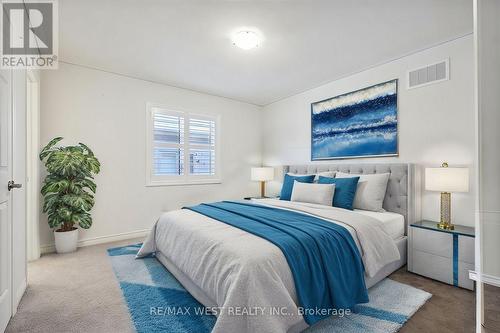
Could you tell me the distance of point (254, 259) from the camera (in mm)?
1421

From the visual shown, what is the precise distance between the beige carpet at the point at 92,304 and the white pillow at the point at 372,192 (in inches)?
29.8

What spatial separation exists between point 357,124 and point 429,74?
983mm

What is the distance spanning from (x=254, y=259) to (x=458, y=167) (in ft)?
8.19

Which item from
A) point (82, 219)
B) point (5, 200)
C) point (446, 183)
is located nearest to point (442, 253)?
point (446, 183)

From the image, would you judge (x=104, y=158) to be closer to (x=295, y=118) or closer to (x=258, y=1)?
(x=258, y=1)

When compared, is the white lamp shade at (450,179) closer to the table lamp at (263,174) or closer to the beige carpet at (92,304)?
the beige carpet at (92,304)

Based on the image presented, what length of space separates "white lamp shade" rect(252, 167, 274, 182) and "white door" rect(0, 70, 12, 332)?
352 centimetres

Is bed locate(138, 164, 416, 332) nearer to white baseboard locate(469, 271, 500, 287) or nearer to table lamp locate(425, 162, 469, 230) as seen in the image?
table lamp locate(425, 162, 469, 230)

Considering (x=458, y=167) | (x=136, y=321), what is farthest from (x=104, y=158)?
(x=458, y=167)

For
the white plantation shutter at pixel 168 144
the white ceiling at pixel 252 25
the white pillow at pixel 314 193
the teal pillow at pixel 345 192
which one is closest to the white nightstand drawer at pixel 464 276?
the teal pillow at pixel 345 192

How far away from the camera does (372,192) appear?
2883mm

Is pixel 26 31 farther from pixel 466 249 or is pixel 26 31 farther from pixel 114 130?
pixel 466 249

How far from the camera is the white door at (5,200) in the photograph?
5.09ft

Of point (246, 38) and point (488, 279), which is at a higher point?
point (246, 38)
